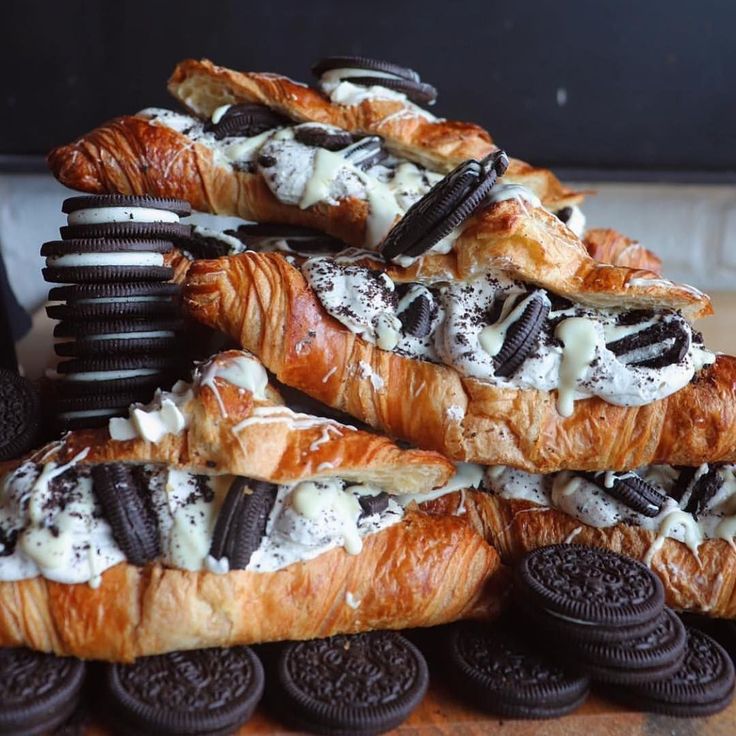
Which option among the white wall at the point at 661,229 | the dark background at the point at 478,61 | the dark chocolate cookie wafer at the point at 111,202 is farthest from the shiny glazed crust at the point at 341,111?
the white wall at the point at 661,229

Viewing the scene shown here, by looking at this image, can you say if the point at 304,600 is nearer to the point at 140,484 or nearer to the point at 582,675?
the point at 140,484

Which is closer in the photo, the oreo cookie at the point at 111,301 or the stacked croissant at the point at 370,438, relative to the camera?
the stacked croissant at the point at 370,438

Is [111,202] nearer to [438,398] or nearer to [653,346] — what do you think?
[438,398]

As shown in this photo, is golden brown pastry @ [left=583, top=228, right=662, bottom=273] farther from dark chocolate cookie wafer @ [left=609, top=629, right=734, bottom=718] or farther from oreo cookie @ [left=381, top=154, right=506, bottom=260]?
dark chocolate cookie wafer @ [left=609, top=629, right=734, bottom=718]

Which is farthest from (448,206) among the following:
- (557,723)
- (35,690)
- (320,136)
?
(35,690)

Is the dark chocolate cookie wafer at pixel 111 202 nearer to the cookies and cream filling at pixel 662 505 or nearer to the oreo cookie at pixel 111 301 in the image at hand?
the oreo cookie at pixel 111 301
